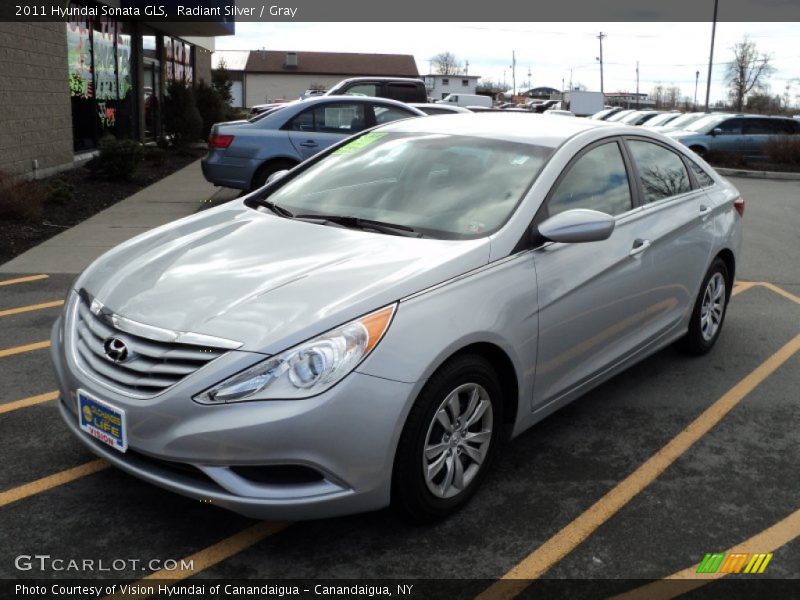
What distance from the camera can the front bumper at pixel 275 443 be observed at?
281cm

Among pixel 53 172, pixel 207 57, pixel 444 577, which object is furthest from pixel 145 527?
pixel 207 57

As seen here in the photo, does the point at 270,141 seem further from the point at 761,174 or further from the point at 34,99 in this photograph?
the point at 761,174

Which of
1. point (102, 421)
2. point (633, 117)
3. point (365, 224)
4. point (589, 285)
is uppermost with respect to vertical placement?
point (633, 117)

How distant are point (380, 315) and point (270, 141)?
832 centimetres

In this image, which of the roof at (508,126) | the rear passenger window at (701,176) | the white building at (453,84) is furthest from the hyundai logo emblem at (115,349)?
the white building at (453,84)

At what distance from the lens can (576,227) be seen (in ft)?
12.0

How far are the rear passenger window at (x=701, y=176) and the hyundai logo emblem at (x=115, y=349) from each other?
392cm

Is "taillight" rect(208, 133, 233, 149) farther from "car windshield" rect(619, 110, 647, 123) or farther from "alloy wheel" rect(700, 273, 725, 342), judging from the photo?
"car windshield" rect(619, 110, 647, 123)

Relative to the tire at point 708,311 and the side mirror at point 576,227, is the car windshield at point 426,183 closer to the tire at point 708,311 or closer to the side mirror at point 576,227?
the side mirror at point 576,227

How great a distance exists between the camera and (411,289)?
3.20 m

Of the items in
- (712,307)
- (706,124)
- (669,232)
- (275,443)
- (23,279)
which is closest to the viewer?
(275,443)

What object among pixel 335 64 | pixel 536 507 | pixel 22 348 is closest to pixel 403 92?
pixel 22 348

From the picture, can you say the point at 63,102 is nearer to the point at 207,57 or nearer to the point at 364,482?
the point at 364,482

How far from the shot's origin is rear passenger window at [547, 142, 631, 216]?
159 inches
